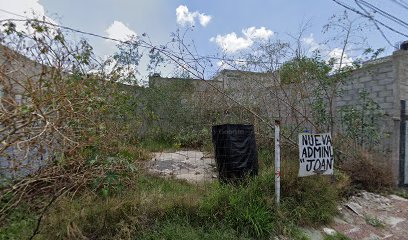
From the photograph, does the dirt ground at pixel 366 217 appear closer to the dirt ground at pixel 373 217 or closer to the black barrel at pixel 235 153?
the dirt ground at pixel 373 217

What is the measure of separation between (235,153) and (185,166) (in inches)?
88.2

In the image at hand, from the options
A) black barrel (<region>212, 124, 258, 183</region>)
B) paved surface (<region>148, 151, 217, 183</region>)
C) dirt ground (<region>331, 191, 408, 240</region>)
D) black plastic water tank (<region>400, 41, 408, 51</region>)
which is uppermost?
black plastic water tank (<region>400, 41, 408, 51</region>)

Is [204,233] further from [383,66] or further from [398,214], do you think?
[383,66]

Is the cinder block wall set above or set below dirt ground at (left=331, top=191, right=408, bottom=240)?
above

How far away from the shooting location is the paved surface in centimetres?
461

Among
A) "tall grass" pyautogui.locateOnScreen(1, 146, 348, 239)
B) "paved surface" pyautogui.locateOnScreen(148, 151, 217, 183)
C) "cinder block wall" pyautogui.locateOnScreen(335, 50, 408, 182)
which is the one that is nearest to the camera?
"tall grass" pyautogui.locateOnScreen(1, 146, 348, 239)

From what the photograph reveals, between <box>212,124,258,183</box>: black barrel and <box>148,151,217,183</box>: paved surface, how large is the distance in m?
0.70

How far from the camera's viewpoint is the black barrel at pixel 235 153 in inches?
144

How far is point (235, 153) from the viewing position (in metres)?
3.68

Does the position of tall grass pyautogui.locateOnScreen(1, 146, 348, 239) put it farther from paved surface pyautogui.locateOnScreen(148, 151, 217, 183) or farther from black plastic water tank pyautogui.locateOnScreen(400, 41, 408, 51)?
black plastic water tank pyautogui.locateOnScreen(400, 41, 408, 51)

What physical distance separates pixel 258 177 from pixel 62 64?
9.95ft

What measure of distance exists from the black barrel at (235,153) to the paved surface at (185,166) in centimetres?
70

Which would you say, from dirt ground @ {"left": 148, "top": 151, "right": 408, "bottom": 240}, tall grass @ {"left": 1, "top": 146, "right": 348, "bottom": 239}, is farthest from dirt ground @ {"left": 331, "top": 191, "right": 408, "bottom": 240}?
tall grass @ {"left": 1, "top": 146, "right": 348, "bottom": 239}

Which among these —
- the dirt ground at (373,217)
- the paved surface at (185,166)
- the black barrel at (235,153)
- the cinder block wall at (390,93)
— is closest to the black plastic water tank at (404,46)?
the cinder block wall at (390,93)
